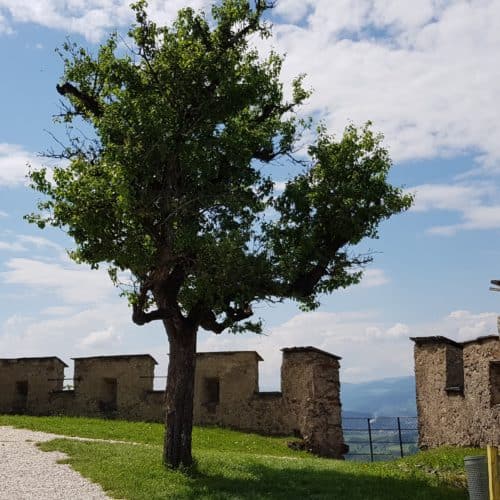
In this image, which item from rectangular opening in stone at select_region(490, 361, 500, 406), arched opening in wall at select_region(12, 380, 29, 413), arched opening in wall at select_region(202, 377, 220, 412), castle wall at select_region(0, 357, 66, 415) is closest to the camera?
rectangular opening in stone at select_region(490, 361, 500, 406)

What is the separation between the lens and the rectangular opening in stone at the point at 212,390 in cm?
3109

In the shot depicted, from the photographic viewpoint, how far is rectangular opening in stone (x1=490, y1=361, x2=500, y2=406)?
23.2 m

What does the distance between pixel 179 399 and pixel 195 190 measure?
533 centimetres

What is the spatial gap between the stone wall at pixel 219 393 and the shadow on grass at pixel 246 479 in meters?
8.21

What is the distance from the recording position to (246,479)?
1709 centimetres

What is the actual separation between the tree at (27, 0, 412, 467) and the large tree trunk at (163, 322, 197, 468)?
1.1 inches

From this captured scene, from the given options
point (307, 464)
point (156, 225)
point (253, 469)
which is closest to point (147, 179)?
point (156, 225)

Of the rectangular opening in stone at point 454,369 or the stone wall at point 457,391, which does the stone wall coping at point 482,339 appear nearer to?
the stone wall at point 457,391

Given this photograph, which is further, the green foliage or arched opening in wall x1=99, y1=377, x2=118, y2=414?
arched opening in wall x1=99, y1=377, x2=118, y2=414

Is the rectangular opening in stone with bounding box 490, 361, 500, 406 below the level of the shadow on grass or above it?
above

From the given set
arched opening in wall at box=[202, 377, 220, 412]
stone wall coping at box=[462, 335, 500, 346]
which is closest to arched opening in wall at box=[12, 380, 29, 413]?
arched opening in wall at box=[202, 377, 220, 412]

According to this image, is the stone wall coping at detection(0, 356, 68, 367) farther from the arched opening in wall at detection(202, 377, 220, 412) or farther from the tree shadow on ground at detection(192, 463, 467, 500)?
the tree shadow on ground at detection(192, 463, 467, 500)

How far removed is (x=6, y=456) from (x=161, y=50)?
38.0 feet

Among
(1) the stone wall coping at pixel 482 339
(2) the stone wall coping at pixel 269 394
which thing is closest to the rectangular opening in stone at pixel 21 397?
(2) the stone wall coping at pixel 269 394
